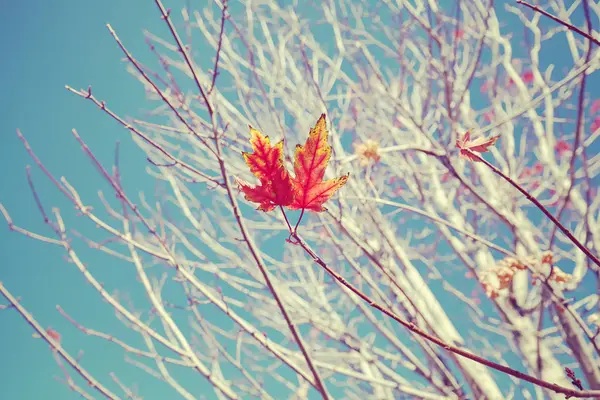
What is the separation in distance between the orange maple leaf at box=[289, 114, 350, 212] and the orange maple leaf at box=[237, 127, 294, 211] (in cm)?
2

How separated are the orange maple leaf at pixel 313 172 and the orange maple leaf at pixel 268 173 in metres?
0.02

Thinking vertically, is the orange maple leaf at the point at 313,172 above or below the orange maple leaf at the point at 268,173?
above

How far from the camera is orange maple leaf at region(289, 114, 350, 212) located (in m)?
0.70

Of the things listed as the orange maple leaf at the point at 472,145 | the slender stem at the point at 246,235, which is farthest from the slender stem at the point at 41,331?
the orange maple leaf at the point at 472,145

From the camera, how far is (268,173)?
74cm

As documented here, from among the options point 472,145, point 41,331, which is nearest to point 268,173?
point 472,145

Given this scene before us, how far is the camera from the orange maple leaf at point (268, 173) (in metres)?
0.72

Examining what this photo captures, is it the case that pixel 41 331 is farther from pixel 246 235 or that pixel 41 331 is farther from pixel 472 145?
pixel 472 145

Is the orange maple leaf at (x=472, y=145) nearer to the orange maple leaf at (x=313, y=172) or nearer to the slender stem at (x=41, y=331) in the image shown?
the orange maple leaf at (x=313, y=172)

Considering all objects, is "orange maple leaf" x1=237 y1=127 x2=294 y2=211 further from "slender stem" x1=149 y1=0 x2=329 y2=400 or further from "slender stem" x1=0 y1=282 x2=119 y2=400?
"slender stem" x1=0 y1=282 x2=119 y2=400

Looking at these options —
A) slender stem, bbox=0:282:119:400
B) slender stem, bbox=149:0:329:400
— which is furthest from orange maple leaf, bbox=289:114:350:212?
slender stem, bbox=0:282:119:400

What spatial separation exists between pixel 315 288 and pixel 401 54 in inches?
78.1

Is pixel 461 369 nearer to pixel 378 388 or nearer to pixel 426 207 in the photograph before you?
pixel 378 388

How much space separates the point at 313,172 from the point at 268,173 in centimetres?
9
